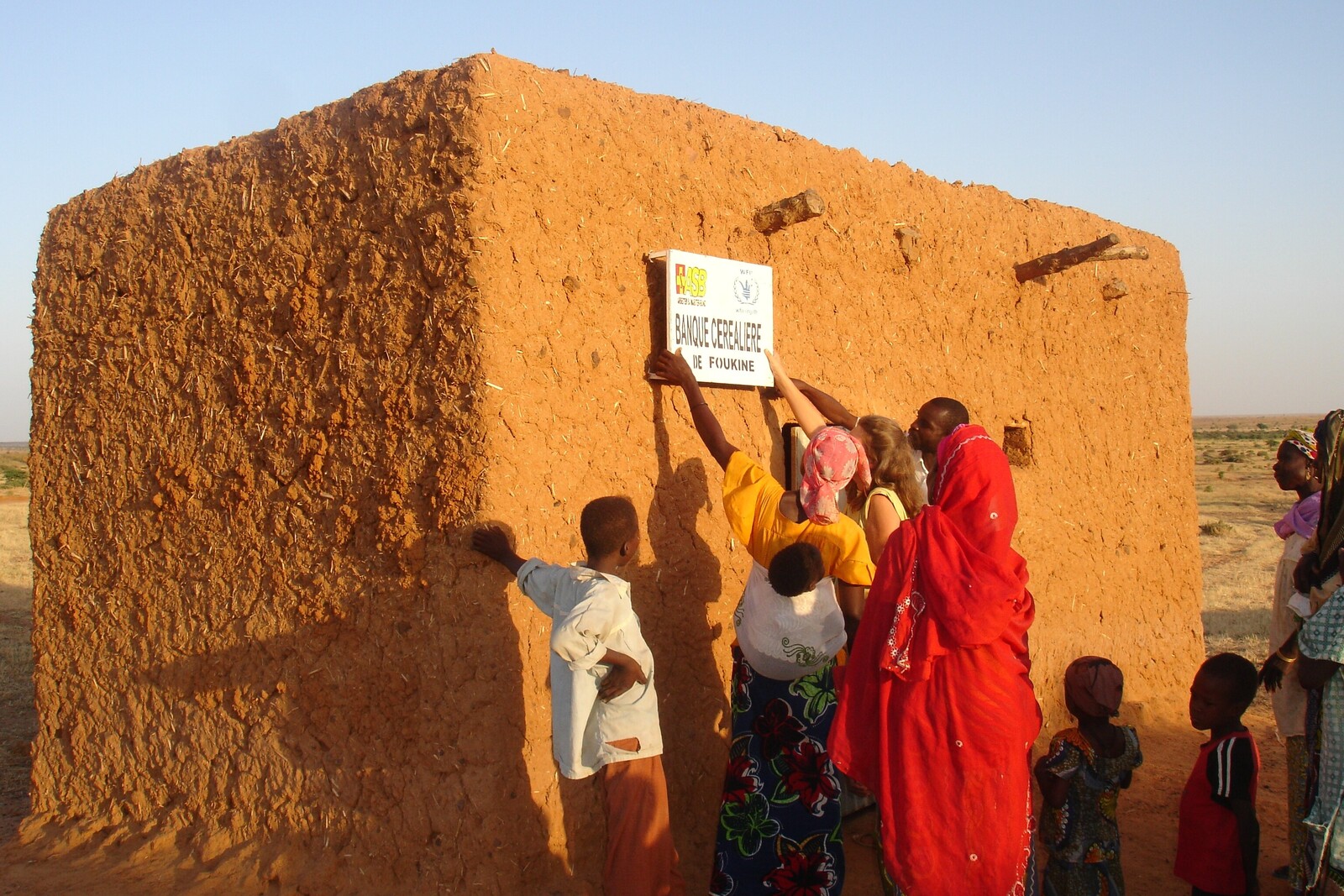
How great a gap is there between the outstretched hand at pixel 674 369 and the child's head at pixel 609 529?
83 cm

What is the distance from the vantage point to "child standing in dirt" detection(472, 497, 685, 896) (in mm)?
3014

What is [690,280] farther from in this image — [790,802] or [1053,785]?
[1053,785]

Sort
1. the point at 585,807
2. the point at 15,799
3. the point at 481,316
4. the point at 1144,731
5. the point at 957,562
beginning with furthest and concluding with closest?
the point at 1144,731
the point at 15,799
the point at 585,807
the point at 481,316
the point at 957,562

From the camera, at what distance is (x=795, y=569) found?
3281mm

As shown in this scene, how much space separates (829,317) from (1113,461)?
2552 millimetres

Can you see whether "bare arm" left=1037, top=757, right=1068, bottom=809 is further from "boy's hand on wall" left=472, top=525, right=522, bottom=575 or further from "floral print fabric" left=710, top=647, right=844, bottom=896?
"boy's hand on wall" left=472, top=525, right=522, bottom=575

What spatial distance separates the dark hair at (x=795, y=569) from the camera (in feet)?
10.8

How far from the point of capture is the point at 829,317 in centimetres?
465

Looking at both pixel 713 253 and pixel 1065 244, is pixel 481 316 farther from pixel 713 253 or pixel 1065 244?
pixel 1065 244

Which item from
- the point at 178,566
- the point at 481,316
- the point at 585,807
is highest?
the point at 481,316

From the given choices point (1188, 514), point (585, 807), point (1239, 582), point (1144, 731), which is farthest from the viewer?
point (1239, 582)

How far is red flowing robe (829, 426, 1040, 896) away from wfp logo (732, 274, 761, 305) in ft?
4.12

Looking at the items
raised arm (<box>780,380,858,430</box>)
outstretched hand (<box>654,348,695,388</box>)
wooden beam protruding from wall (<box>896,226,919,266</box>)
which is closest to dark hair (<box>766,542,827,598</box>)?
outstretched hand (<box>654,348,695,388</box>)

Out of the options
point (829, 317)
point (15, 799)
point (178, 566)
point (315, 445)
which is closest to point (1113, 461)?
point (829, 317)
